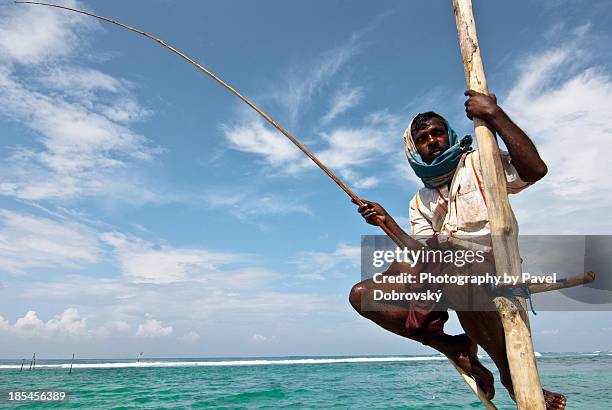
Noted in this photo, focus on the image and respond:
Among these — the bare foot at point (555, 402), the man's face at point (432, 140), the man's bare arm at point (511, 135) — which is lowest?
the bare foot at point (555, 402)

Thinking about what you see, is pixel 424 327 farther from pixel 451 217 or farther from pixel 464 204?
pixel 464 204

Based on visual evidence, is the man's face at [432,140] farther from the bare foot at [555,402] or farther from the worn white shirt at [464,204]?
the bare foot at [555,402]

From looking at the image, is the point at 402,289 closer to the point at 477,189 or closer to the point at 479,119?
the point at 477,189

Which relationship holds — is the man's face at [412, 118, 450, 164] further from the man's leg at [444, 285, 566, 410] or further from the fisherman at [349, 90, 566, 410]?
the man's leg at [444, 285, 566, 410]

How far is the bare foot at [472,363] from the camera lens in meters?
2.98

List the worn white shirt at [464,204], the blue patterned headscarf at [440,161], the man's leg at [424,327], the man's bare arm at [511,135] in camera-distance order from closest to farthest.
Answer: the man's bare arm at [511,135] < the worn white shirt at [464,204] < the blue patterned headscarf at [440,161] < the man's leg at [424,327]

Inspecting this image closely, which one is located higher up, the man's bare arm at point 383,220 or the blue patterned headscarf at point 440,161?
the blue patterned headscarf at point 440,161

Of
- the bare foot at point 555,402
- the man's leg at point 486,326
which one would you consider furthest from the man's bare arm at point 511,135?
the bare foot at point 555,402

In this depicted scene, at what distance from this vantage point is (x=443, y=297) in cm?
278

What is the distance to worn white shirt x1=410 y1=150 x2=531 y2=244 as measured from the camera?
8.44 ft

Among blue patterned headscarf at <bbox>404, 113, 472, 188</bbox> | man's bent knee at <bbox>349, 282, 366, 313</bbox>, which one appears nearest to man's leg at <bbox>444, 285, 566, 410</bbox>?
man's bent knee at <bbox>349, 282, 366, 313</bbox>

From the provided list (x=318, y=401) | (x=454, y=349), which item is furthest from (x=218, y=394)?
(x=454, y=349)

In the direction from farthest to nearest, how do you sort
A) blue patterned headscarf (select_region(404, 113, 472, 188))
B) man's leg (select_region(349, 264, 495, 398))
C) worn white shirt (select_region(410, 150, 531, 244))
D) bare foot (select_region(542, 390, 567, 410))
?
man's leg (select_region(349, 264, 495, 398)) < blue patterned headscarf (select_region(404, 113, 472, 188)) < bare foot (select_region(542, 390, 567, 410)) < worn white shirt (select_region(410, 150, 531, 244))

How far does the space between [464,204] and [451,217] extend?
5.1 inches
